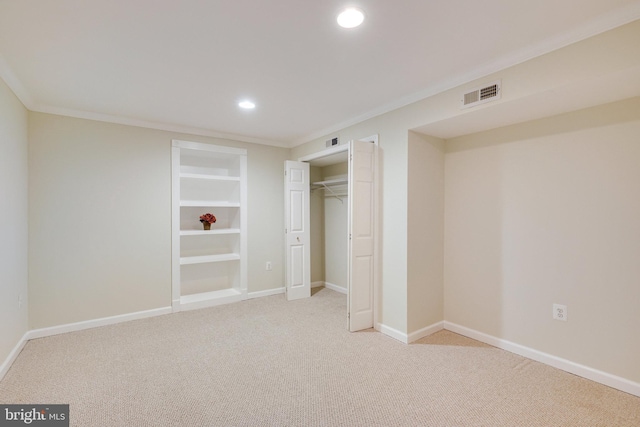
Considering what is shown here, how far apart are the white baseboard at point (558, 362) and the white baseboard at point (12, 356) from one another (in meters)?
4.08

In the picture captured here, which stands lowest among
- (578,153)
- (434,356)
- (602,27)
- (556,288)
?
(434,356)

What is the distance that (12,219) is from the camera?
2.69m

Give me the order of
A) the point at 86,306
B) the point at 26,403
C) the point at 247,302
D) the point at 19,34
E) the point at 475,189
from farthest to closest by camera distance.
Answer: the point at 247,302
the point at 86,306
the point at 475,189
the point at 26,403
the point at 19,34

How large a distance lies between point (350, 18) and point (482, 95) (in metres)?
1.30

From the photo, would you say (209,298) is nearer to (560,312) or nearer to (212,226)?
(212,226)

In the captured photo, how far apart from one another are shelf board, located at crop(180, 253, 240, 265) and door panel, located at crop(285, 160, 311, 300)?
2.66 feet

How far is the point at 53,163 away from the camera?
329 centimetres

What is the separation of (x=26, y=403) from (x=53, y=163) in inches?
92.8

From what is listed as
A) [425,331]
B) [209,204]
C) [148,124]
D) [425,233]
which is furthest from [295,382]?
[148,124]

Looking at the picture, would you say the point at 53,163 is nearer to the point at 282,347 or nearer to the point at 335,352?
the point at 282,347

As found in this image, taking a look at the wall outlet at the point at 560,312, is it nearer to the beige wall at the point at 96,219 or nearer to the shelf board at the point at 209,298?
the shelf board at the point at 209,298

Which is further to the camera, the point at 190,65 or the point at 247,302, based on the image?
the point at 247,302

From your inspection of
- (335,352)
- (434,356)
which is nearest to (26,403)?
(335,352)

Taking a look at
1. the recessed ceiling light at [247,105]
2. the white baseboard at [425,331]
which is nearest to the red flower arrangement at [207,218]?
the recessed ceiling light at [247,105]
